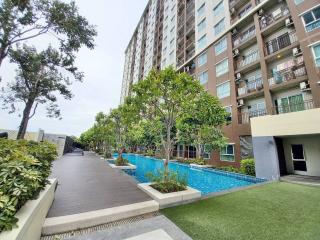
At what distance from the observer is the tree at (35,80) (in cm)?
1351

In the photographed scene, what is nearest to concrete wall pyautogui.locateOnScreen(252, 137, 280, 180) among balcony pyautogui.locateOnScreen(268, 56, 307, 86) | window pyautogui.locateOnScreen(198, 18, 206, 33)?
balcony pyautogui.locateOnScreen(268, 56, 307, 86)

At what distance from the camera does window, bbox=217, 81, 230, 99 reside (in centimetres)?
1936

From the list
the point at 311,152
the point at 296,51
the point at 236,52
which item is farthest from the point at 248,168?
the point at 236,52

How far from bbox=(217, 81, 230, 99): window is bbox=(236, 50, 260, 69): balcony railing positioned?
228cm

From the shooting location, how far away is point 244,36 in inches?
736

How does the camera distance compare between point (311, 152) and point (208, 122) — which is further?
point (208, 122)

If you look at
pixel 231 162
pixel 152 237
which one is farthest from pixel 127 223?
pixel 231 162

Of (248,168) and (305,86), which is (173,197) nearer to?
(248,168)

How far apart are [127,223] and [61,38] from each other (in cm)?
1378

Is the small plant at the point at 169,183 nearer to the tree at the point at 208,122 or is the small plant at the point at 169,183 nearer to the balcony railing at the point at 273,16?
the tree at the point at 208,122

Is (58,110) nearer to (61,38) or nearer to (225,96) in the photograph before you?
(61,38)

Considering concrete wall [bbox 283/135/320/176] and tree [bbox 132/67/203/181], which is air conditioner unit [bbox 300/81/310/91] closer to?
concrete wall [bbox 283/135/320/176]

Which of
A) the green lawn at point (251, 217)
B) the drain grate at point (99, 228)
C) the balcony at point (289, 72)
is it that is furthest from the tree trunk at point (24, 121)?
the balcony at point (289, 72)

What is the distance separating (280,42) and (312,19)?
2.49m
